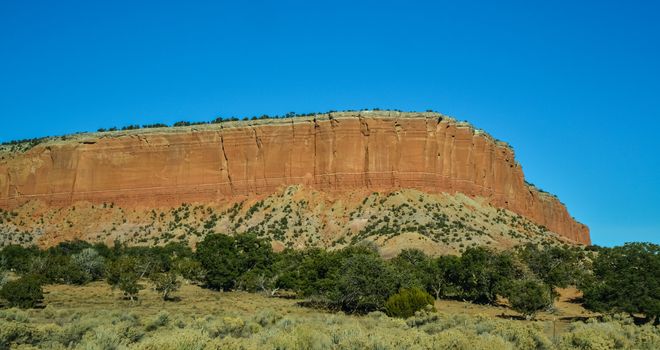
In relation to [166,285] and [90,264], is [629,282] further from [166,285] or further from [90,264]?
[90,264]

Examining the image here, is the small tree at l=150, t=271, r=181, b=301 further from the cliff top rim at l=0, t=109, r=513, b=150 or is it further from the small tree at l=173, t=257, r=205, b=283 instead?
the cliff top rim at l=0, t=109, r=513, b=150

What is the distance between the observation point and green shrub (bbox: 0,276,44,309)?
36094 mm

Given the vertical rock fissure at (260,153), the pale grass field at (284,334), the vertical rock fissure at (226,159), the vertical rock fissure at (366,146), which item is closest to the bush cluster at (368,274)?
the pale grass field at (284,334)

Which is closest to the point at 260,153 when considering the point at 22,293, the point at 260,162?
the point at 260,162

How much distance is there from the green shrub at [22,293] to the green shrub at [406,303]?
20.2 metres

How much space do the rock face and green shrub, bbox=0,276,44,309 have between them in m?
53.1

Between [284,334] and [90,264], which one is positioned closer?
[284,334]

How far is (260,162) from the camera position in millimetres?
91438

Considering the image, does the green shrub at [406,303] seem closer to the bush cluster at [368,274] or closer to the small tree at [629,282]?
the bush cluster at [368,274]

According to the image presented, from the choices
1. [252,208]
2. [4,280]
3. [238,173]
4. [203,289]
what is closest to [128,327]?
[4,280]

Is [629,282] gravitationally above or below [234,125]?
below

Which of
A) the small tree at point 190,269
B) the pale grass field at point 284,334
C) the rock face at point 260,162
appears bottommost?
the pale grass field at point 284,334

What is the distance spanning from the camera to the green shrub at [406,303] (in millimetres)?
35750

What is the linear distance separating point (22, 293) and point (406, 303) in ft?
71.1
